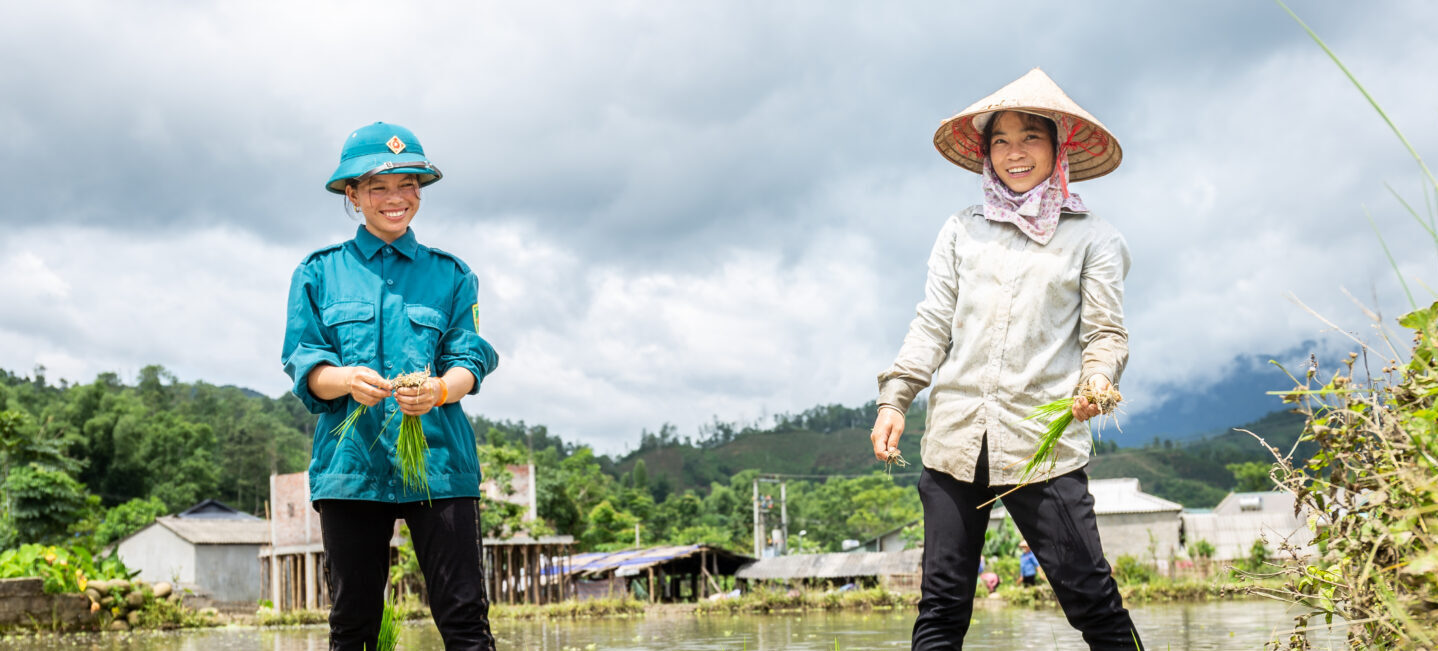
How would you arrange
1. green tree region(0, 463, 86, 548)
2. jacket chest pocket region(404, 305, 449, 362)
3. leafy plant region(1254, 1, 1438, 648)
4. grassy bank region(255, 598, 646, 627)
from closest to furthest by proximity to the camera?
leafy plant region(1254, 1, 1438, 648)
jacket chest pocket region(404, 305, 449, 362)
grassy bank region(255, 598, 646, 627)
green tree region(0, 463, 86, 548)

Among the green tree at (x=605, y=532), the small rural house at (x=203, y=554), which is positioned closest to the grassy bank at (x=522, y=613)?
the green tree at (x=605, y=532)

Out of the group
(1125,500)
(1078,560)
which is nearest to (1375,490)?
(1078,560)

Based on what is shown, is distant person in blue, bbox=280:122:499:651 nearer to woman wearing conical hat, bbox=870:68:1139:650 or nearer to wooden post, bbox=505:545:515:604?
woman wearing conical hat, bbox=870:68:1139:650

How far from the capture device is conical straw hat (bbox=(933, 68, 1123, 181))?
3.16 meters

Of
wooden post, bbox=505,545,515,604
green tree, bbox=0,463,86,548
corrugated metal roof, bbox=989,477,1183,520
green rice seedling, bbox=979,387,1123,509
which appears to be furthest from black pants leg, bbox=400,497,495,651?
corrugated metal roof, bbox=989,477,1183,520

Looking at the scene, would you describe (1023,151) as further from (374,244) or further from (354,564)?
(354,564)

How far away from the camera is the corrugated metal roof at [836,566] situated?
2962cm

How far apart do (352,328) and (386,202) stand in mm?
395

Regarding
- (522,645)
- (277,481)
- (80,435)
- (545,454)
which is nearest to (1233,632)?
(522,645)

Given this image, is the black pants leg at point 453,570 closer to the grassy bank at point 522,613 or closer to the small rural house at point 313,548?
the grassy bank at point 522,613

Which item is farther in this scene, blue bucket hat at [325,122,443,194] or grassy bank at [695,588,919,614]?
grassy bank at [695,588,919,614]

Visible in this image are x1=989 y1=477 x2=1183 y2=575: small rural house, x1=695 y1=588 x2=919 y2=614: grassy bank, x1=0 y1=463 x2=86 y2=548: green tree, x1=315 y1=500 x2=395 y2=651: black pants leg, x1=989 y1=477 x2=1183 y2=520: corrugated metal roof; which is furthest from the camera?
x1=989 y1=477 x2=1183 y2=520: corrugated metal roof

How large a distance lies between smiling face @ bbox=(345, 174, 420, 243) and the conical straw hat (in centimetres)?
165

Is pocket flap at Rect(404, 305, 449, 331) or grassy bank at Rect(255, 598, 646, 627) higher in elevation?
pocket flap at Rect(404, 305, 449, 331)
